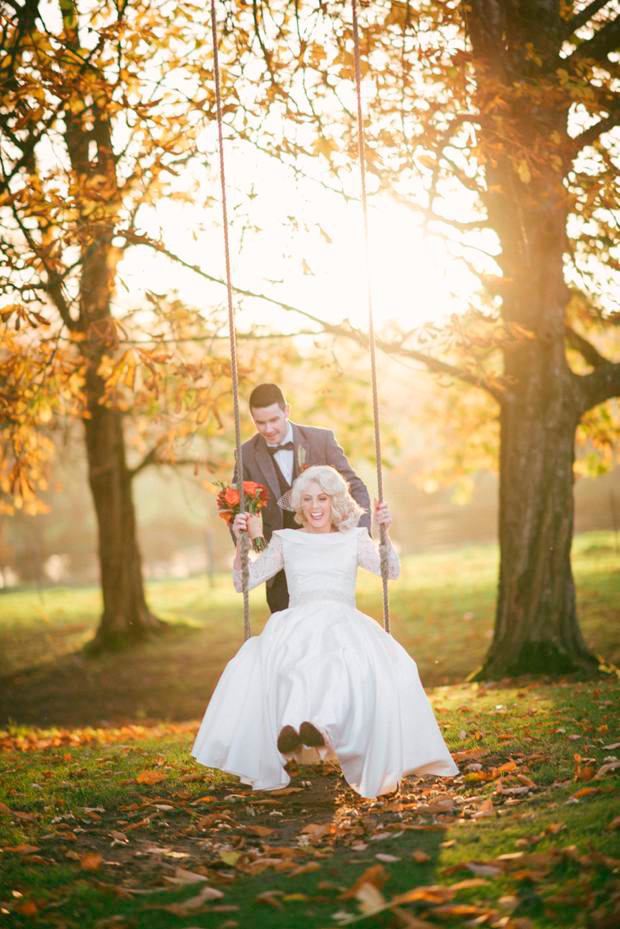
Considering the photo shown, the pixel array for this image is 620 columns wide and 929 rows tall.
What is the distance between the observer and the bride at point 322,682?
4.96 meters

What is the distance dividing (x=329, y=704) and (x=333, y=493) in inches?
50.8

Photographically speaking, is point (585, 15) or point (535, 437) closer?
point (585, 15)

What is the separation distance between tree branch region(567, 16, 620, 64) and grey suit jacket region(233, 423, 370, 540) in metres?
4.67

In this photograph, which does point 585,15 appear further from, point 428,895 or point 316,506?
point 428,895

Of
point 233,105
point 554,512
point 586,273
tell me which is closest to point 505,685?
point 554,512

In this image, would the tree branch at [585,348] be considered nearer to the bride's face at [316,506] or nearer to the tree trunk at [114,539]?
the bride's face at [316,506]

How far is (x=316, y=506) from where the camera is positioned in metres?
5.69

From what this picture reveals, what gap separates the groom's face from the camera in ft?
20.9

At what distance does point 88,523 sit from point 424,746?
116 ft

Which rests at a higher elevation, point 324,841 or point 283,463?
point 283,463

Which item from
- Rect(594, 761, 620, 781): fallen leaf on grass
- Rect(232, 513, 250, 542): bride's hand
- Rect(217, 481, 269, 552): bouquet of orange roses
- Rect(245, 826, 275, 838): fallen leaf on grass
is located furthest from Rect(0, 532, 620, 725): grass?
Rect(245, 826, 275, 838): fallen leaf on grass

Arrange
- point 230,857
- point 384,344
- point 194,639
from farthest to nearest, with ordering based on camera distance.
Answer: point 194,639
point 384,344
point 230,857

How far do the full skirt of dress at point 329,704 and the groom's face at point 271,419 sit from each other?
4.63ft

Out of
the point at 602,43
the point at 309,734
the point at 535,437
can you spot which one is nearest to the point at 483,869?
the point at 309,734
